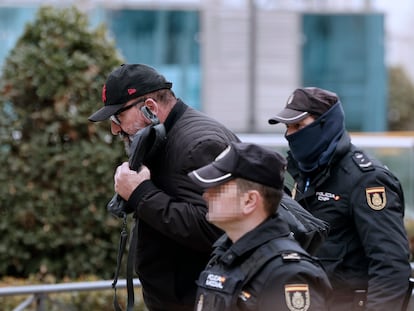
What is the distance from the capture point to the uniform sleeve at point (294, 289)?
2.40 m

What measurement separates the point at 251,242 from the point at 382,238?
3.77ft

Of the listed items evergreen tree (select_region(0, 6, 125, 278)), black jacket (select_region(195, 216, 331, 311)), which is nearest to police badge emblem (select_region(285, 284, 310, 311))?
black jacket (select_region(195, 216, 331, 311))

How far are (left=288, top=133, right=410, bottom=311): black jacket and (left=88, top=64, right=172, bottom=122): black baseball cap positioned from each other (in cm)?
87

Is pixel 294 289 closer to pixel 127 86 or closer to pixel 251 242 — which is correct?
pixel 251 242

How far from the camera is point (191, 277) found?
3.42 metres

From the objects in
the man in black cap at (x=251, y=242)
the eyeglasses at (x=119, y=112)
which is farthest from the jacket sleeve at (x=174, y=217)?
the man in black cap at (x=251, y=242)

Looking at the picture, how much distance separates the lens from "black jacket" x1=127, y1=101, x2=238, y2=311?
3.19 metres

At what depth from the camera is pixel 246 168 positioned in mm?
2576

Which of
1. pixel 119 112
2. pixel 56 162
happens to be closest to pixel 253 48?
pixel 56 162

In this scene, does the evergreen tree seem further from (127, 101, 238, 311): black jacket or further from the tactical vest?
the tactical vest

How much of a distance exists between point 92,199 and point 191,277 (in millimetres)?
3224

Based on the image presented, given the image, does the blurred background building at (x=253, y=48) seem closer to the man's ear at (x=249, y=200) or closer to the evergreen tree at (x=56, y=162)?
the evergreen tree at (x=56, y=162)

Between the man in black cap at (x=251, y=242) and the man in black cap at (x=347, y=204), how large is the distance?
1039 mm

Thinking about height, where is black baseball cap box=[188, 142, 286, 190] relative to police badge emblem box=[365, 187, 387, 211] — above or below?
above
